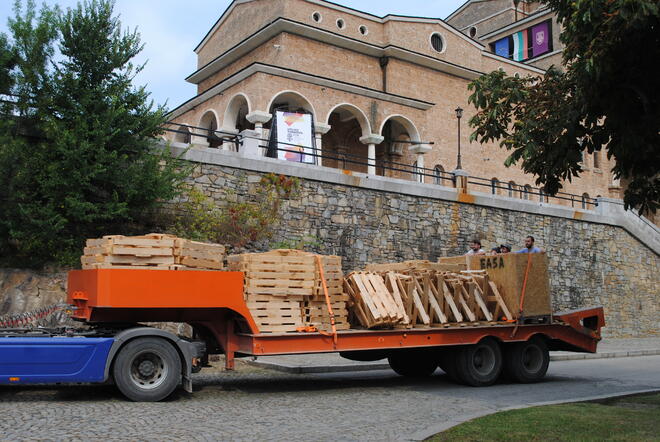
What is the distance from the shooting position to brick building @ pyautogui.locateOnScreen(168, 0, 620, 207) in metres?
28.2

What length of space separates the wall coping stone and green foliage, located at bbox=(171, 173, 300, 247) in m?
0.51

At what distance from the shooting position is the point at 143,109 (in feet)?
52.2

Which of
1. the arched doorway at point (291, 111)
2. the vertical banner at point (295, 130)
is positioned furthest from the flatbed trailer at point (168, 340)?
the vertical banner at point (295, 130)

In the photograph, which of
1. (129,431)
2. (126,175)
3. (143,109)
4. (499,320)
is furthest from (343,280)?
(143,109)

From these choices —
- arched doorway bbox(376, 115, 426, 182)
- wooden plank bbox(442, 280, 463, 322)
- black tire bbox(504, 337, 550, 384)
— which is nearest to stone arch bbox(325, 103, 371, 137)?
arched doorway bbox(376, 115, 426, 182)

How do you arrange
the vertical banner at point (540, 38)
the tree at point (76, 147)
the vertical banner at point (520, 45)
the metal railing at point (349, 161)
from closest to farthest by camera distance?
1. the tree at point (76, 147)
2. the metal railing at point (349, 161)
3. the vertical banner at point (540, 38)
4. the vertical banner at point (520, 45)

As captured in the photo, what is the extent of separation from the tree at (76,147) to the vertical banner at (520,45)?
4168 cm

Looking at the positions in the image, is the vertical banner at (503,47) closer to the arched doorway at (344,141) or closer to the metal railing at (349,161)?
the metal railing at (349,161)

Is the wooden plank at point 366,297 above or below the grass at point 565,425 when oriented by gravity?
above

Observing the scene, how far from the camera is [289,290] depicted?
32.7ft

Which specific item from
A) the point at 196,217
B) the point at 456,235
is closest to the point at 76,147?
the point at 196,217

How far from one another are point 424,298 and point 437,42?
2838cm

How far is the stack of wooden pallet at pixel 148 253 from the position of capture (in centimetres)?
879

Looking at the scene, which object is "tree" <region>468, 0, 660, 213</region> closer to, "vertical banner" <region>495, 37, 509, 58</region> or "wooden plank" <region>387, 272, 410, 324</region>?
"wooden plank" <region>387, 272, 410, 324</region>
